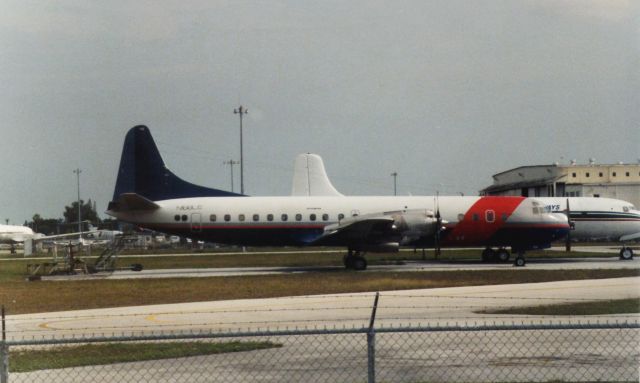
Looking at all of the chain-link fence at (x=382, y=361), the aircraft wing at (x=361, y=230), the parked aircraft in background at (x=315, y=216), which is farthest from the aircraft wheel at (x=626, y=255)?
the chain-link fence at (x=382, y=361)

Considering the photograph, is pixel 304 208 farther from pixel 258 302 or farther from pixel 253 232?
pixel 258 302

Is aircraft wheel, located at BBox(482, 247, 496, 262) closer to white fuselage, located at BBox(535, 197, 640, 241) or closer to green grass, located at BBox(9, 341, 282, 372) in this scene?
white fuselage, located at BBox(535, 197, 640, 241)

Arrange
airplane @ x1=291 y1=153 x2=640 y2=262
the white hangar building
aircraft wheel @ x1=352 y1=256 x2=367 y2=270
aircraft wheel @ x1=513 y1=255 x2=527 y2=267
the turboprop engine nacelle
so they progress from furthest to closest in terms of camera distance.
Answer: the white hangar building < airplane @ x1=291 y1=153 x2=640 y2=262 < aircraft wheel @ x1=513 y1=255 x2=527 y2=267 < aircraft wheel @ x1=352 y1=256 x2=367 y2=270 < the turboprop engine nacelle

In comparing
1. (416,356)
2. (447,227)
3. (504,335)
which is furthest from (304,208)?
(416,356)

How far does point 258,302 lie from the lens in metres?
24.8

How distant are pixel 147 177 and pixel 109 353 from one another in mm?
27972

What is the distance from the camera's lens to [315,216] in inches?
1657

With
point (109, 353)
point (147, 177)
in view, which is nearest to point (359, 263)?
point (147, 177)

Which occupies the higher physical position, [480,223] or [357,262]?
[480,223]

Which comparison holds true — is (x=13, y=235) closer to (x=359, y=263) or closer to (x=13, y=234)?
(x=13, y=234)

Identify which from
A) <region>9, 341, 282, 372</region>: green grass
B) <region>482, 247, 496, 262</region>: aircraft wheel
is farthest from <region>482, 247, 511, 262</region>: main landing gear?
<region>9, 341, 282, 372</region>: green grass

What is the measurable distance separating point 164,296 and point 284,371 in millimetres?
15925

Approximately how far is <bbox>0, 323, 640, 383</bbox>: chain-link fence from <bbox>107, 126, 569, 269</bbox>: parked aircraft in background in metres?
23.4

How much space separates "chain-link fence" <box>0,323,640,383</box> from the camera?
12.4 metres
